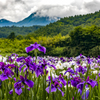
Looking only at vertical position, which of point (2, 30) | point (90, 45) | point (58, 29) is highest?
point (2, 30)

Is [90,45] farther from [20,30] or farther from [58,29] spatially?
[20,30]

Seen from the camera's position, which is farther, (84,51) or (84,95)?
(84,51)

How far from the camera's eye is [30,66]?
1.48 meters

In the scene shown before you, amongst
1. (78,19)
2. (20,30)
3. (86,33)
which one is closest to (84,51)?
(86,33)

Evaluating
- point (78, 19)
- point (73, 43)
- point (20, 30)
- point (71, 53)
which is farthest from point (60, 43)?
point (20, 30)

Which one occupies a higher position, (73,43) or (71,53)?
(73,43)

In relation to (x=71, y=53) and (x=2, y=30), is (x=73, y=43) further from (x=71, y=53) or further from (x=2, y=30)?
(x=2, y=30)

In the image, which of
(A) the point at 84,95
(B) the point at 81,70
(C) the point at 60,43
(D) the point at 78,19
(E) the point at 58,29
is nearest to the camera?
(A) the point at 84,95

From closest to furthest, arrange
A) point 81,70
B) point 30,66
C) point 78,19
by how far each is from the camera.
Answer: point 30,66, point 81,70, point 78,19

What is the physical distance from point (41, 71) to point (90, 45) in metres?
16.4

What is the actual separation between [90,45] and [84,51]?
4.45 ft

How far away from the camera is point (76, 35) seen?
18000 mm

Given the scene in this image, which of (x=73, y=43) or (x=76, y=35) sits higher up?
(x=76, y=35)

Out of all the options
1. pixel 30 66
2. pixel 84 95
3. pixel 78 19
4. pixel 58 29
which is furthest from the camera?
pixel 78 19
